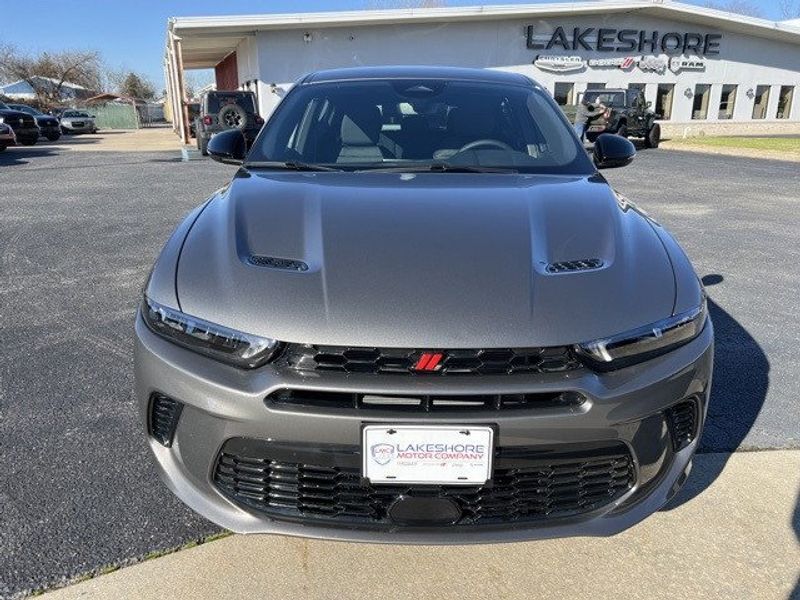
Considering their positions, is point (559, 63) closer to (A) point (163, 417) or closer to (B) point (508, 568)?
(B) point (508, 568)

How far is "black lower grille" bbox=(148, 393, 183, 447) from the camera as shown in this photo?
5.70 ft

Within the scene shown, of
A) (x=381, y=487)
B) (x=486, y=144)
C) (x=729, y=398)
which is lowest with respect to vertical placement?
(x=729, y=398)

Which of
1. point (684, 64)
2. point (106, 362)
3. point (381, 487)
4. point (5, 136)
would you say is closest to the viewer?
point (381, 487)

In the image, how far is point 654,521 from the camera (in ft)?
7.28

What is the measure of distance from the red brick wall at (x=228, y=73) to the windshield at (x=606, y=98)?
16.9 metres

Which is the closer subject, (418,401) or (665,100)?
(418,401)

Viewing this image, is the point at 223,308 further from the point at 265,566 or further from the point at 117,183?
the point at 117,183

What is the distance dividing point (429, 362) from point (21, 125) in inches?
997

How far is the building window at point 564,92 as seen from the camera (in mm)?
26953

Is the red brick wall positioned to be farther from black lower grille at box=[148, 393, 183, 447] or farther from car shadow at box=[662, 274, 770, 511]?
black lower grille at box=[148, 393, 183, 447]

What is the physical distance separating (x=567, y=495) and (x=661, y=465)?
1.00 ft

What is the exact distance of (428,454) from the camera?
1577mm


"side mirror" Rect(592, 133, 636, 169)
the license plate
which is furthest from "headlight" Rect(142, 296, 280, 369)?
"side mirror" Rect(592, 133, 636, 169)

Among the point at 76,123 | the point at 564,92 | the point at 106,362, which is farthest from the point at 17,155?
the point at 564,92
